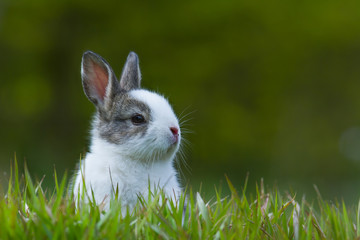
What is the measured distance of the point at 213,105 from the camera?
16906 mm

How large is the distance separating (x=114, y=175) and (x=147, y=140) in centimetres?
45

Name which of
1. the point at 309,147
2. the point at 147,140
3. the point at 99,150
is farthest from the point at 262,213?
the point at 309,147

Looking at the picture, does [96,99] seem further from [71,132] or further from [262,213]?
[71,132]

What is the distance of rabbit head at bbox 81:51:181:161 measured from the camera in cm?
491

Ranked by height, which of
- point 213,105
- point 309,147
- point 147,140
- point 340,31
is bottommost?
point 309,147

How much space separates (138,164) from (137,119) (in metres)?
0.47

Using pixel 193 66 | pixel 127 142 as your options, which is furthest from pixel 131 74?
pixel 193 66

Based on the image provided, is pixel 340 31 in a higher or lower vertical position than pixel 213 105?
higher

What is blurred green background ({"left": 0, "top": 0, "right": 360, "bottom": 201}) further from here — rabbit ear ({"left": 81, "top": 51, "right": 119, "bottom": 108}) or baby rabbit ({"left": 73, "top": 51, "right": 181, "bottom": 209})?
baby rabbit ({"left": 73, "top": 51, "right": 181, "bottom": 209})

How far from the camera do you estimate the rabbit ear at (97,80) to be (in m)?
5.44

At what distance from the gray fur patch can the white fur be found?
59 mm

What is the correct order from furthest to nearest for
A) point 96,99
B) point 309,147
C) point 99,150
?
point 309,147 → point 96,99 → point 99,150

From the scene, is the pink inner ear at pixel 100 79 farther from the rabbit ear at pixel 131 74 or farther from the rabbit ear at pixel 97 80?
the rabbit ear at pixel 131 74

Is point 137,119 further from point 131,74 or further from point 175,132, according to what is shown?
point 131,74
